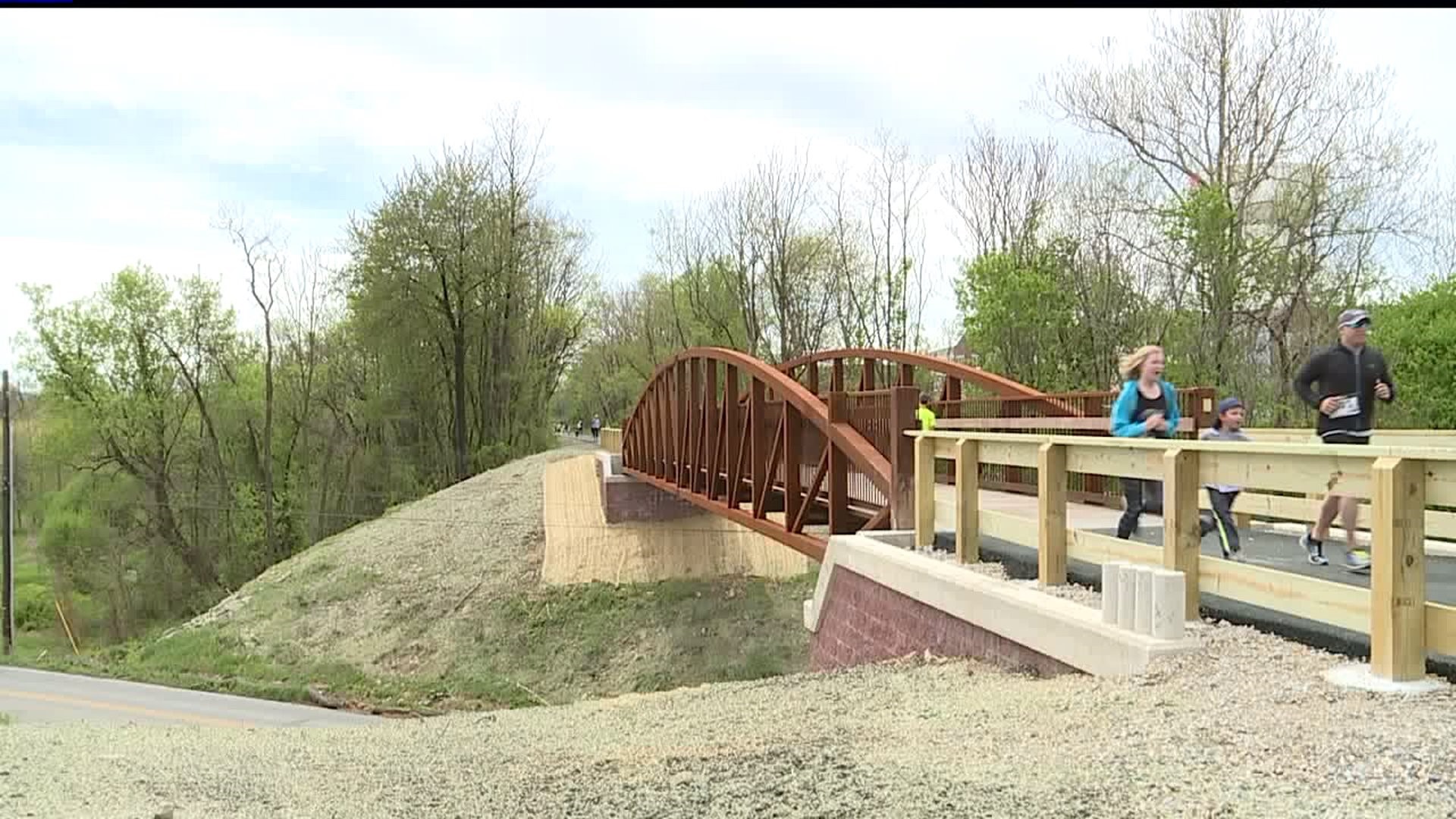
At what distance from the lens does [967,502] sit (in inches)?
326

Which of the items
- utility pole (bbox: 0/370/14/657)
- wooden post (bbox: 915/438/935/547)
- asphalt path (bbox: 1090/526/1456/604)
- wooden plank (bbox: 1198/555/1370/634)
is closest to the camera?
wooden plank (bbox: 1198/555/1370/634)

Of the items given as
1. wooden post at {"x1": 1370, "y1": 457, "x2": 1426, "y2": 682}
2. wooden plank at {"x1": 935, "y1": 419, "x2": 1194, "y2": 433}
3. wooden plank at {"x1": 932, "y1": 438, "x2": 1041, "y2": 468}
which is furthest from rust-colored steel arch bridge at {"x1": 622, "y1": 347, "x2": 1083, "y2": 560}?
wooden post at {"x1": 1370, "y1": 457, "x2": 1426, "y2": 682}

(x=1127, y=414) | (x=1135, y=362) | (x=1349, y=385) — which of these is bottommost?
(x=1127, y=414)

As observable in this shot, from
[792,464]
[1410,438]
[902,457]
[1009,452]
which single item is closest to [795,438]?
[792,464]

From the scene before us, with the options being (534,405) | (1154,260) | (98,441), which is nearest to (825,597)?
(1154,260)

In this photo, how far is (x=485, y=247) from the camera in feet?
145

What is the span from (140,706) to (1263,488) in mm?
20035

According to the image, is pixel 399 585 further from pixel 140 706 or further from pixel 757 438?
pixel 757 438

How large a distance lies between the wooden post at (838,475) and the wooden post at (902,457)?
5.88ft

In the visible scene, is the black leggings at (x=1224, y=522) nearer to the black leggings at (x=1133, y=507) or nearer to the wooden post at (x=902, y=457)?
the black leggings at (x=1133, y=507)

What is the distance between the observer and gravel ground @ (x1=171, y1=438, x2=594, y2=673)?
2508cm

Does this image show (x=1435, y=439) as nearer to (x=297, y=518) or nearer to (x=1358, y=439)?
(x=1358, y=439)

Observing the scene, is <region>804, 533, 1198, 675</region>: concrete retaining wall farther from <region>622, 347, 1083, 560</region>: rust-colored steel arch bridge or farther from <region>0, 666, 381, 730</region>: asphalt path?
<region>0, 666, 381, 730</region>: asphalt path

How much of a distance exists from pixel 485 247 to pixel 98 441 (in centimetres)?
1792
